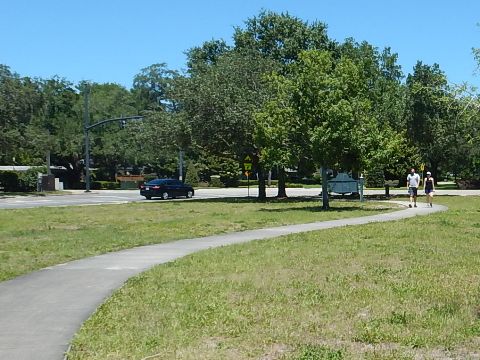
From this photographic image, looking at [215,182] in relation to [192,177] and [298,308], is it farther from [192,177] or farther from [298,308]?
[298,308]

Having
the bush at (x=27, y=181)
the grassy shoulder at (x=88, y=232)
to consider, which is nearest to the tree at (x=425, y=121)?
the grassy shoulder at (x=88, y=232)

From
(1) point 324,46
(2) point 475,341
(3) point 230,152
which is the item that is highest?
(1) point 324,46

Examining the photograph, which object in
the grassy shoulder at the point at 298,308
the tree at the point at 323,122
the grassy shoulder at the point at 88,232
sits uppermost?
the tree at the point at 323,122

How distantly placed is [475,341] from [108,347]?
335 centimetres

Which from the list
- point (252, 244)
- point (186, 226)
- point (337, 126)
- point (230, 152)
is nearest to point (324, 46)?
point (230, 152)

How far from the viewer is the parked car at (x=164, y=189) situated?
46.9 metres

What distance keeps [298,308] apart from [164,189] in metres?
40.5

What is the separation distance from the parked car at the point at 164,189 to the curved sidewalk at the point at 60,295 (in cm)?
3189

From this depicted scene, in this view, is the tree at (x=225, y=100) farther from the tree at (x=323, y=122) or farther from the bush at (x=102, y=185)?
the bush at (x=102, y=185)

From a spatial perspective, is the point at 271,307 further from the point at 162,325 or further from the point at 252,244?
the point at 252,244

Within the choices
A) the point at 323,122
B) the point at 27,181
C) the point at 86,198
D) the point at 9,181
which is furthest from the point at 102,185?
the point at 323,122

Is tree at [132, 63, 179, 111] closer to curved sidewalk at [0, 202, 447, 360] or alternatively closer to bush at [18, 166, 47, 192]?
bush at [18, 166, 47, 192]

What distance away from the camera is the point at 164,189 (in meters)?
47.6

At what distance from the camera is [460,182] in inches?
2650
